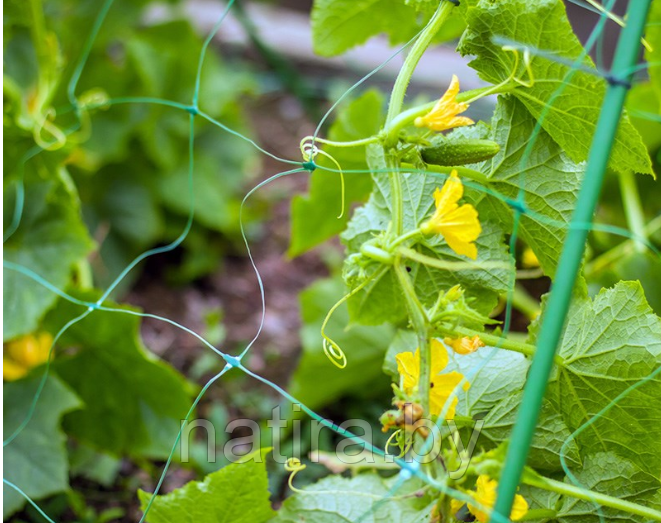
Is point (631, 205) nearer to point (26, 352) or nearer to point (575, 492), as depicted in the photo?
point (575, 492)

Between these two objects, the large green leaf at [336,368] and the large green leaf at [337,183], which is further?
the large green leaf at [336,368]

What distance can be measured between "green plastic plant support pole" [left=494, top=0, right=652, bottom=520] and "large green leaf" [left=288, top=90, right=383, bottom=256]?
1.54 ft

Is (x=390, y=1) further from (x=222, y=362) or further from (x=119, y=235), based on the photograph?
(x=119, y=235)

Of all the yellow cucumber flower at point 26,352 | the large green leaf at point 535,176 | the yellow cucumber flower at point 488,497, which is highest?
the large green leaf at point 535,176

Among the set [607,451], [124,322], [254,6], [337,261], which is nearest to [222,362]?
[337,261]

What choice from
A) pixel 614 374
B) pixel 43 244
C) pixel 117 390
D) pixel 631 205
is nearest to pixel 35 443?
pixel 117 390

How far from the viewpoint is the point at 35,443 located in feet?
3.29

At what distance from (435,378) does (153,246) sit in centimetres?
129

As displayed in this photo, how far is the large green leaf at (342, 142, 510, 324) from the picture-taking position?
70cm

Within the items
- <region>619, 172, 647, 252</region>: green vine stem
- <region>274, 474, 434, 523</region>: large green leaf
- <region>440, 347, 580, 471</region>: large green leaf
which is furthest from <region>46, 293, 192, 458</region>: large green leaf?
<region>619, 172, 647, 252</region>: green vine stem

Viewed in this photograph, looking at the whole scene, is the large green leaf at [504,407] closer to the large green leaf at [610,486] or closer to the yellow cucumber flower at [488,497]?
the large green leaf at [610,486]

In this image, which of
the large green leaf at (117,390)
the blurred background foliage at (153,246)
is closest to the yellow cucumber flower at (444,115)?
the blurred background foliage at (153,246)

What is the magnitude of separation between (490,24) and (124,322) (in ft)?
2.09

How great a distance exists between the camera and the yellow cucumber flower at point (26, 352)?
46.4 inches
